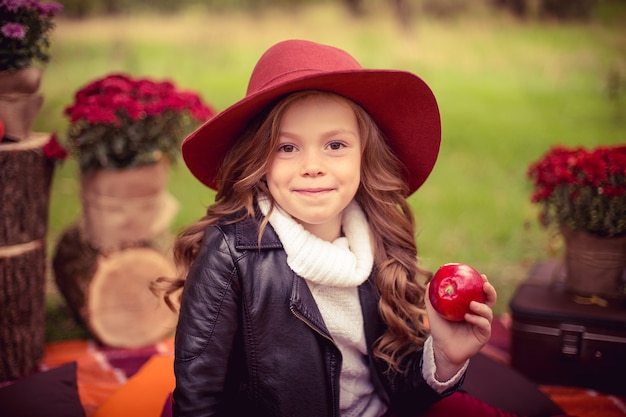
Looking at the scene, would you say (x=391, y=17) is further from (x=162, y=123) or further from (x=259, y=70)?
(x=259, y=70)

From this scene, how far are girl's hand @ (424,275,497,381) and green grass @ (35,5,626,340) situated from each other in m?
3.43

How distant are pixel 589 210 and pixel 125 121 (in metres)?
2.36

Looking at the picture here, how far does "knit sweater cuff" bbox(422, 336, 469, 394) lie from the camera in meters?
2.15

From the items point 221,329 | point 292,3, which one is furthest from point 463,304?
point 292,3

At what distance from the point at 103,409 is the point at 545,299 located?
2.11 m

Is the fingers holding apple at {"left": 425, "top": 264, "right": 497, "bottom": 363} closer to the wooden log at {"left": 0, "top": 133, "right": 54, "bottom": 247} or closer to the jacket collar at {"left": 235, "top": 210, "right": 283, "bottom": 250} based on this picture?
the jacket collar at {"left": 235, "top": 210, "right": 283, "bottom": 250}

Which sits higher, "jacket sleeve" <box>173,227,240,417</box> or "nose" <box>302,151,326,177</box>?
"nose" <box>302,151,326,177</box>

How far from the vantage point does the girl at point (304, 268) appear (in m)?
1.99

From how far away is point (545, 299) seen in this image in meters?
3.17

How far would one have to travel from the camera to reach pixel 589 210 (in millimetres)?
3023

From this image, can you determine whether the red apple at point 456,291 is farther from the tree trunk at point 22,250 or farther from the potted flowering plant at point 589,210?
the tree trunk at point 22,250

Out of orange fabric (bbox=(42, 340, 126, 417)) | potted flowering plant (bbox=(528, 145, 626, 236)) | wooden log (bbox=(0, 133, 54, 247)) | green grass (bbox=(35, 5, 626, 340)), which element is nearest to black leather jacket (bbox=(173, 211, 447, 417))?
orange fabric (bbox=(42, 340, 126, 417))

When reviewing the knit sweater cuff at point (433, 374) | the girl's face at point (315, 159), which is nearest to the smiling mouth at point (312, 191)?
the girl's face at point (315, 159)

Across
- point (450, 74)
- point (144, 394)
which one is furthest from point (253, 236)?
point (450, 74)
